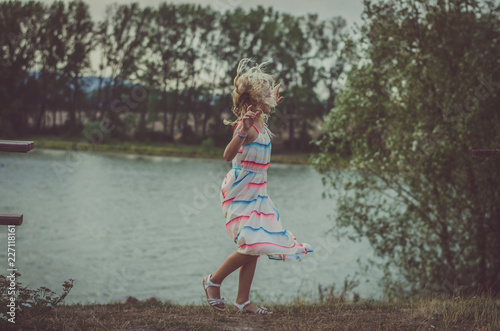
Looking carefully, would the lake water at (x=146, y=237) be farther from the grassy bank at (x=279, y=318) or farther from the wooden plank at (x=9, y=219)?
the wooden plank at (x=9, y=219)

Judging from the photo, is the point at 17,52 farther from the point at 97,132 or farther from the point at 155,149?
the point at 155,149

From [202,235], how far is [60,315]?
15.1 metres

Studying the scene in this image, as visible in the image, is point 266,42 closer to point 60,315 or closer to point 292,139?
point 292,139

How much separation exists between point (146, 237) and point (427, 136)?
454 inches

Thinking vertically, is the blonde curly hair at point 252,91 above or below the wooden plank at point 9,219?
→ above

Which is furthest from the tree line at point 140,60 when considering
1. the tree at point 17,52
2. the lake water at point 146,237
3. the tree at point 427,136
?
the tree at point 427,136

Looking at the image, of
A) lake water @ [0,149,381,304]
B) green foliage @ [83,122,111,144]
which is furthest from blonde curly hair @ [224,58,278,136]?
green foliage @ [83,122,111,144]

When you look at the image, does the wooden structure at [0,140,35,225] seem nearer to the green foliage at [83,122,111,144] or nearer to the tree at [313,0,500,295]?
the tree at [313,0,500,295]

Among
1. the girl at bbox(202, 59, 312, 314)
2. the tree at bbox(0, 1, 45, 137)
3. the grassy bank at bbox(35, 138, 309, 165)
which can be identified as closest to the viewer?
the girl at bbox(202, 59, 312, 314)

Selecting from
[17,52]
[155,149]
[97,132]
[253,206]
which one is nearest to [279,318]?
[253,206]

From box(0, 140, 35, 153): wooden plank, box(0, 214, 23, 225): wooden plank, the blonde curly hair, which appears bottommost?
box(0, 214, 23, 225): wooden plank

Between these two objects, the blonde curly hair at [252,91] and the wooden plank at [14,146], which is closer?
the wooden plank at [14,146]

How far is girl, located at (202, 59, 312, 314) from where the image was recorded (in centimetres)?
→ 478

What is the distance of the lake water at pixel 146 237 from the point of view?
1389 cm
